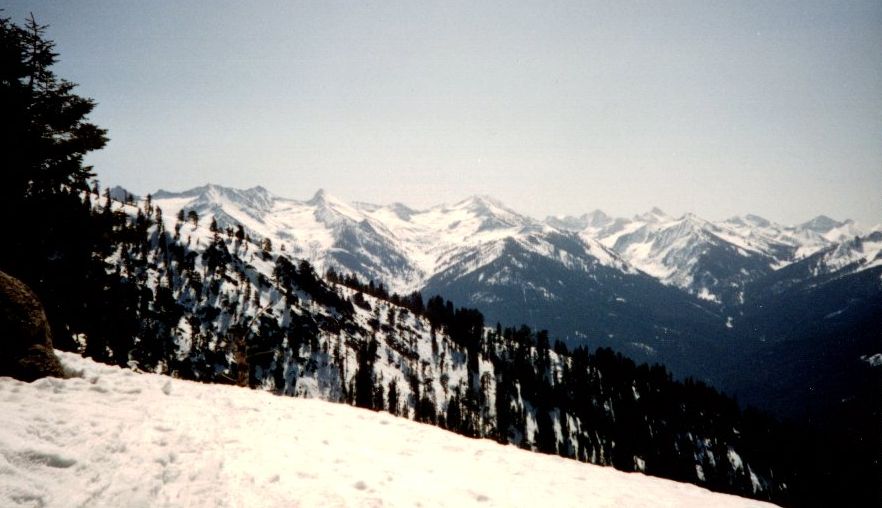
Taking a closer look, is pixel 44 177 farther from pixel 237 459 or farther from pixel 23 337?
pixel 237 459

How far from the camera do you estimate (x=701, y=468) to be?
631ft

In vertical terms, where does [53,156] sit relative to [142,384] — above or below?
above

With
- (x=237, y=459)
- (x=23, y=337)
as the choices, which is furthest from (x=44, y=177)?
(x=237, y=459)

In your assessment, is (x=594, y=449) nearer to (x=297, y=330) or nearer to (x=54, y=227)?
(x=297, y=330)

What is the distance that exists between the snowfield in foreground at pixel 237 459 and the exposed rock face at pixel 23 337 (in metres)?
0.62

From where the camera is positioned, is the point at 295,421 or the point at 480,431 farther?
the point at 480,431

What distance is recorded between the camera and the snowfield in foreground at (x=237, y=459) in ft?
24.5

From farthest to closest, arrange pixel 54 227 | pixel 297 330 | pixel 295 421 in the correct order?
1. pixel 297 330
2. pixel 54 227
3. pixel 295 421

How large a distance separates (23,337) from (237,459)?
25.3ft

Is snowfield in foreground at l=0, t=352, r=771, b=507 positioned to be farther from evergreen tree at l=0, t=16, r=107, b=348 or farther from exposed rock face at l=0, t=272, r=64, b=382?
evergreen tree at l=0, t=16, r=107, b=348

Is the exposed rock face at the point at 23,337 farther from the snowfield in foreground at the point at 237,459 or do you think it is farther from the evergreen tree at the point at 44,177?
the evergreen tree at the point at 44,177

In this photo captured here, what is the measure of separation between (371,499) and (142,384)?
31.3 feet

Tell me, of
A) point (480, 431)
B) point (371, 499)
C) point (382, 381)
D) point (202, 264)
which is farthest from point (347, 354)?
point (371, 499)

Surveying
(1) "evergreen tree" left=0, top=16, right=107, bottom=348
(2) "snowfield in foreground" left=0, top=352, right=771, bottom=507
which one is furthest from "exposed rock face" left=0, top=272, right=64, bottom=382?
(1) "evergreen tree" left=0, top=16, right=107, bottom=348
